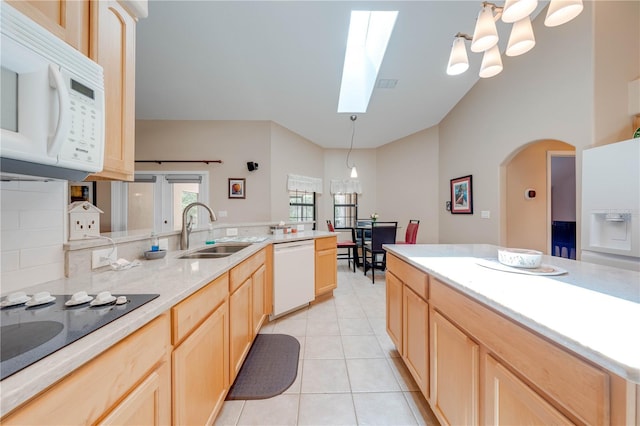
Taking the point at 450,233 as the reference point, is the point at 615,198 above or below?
above

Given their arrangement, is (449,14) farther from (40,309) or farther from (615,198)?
(40,309)

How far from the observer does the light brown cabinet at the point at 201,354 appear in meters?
0.91

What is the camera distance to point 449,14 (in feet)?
8.46

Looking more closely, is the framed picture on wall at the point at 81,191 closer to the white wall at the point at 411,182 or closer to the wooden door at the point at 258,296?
the wooden door at the point at 258,296

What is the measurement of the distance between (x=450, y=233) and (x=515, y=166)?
4.88 feet

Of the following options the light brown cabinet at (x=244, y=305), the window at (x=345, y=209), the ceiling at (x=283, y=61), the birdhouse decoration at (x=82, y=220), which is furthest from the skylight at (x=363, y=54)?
the birdhouse decoration at (x=82, y=220)

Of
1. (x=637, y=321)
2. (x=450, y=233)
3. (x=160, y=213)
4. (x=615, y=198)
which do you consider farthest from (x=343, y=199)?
(x=637, y=321)

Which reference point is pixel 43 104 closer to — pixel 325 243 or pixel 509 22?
pixel 509 22

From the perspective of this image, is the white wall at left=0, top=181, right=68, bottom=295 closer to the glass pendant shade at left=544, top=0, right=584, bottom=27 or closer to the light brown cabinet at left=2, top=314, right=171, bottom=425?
the light brown cabinet at left=2, top=314, right=171, bottom=425

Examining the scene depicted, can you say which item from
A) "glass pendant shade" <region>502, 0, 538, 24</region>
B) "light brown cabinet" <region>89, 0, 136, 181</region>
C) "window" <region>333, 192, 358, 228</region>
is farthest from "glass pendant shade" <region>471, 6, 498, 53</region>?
"window" <region>333, 192, 358, 228</region>

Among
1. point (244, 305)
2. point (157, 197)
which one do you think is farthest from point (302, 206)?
point (244, 305)

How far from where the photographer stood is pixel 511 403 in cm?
76

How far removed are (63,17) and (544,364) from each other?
6.13 feet

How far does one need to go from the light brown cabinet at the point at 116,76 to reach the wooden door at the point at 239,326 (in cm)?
91
